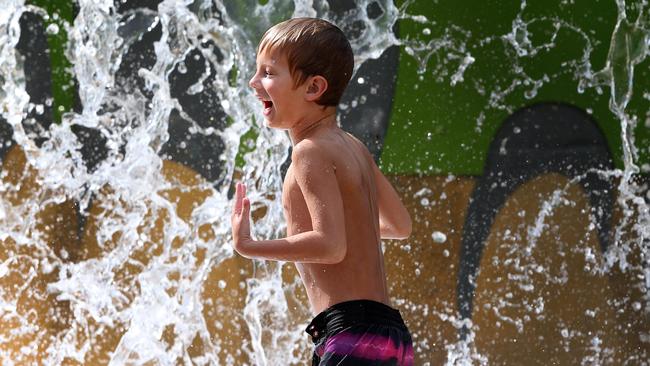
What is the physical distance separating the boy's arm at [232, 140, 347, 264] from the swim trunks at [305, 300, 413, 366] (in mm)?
99

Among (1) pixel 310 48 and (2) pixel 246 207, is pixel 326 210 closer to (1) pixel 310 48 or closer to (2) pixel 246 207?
(2) pixel 246 207

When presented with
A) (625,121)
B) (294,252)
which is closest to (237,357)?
(625,121)

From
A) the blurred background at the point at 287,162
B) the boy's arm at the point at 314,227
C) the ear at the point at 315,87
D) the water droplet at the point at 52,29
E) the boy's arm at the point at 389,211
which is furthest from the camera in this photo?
the water droplet at the point at 52,29

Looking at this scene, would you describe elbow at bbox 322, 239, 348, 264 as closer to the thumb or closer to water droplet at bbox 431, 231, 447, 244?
the thumb

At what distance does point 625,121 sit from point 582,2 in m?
0.45

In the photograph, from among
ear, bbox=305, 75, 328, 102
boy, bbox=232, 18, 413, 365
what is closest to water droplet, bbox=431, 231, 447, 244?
boy, bbox=232, 18, 413, 365

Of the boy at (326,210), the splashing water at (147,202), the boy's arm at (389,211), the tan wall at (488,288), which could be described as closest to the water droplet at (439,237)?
the tan wall at (488,288)

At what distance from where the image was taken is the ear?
5.82 ft

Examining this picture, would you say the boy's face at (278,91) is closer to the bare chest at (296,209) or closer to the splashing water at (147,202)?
the bare chest at (296,209)

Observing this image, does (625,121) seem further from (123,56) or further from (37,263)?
(37,263)

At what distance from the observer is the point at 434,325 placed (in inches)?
140

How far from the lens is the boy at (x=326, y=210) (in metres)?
1.68

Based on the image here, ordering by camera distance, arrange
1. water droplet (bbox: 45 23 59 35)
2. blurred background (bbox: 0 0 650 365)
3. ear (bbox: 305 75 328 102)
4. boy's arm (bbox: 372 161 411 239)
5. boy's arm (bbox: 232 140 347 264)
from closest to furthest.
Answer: boy's arm (bbox: 232 140 347 264) < ear (bbox: 305 75 328 102) < boy's arm (bbox: 372 161 411 239) < blurred background (bbox: 0 0 650 365) < water droplet (bbox: 45 23 59 35)

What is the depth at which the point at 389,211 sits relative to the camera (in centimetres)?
193
